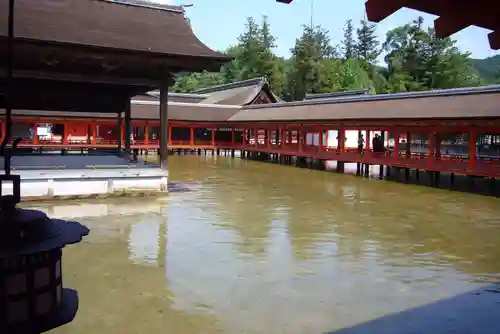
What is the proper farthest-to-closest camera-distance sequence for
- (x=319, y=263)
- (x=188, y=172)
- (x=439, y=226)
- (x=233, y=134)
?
(x=233, y=134)
(x=188, y=172)
(x=439, y=226)
(x=319, y=263)

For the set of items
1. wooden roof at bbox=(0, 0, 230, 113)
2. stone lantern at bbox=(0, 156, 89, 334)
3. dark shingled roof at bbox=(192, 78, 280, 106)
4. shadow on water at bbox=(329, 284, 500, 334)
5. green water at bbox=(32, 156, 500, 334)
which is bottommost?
shadow on water at bbox=(329, 284, 500, 334)

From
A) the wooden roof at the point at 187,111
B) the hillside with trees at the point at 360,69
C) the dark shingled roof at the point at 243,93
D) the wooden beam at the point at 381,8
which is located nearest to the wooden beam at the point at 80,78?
the wooden beam at the point at 381,8

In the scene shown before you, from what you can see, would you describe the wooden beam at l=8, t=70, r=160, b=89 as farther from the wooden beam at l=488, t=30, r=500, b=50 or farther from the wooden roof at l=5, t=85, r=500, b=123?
the wooden beam at l=488, t=30, r=500, b=50

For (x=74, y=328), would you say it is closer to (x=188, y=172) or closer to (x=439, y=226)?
(x=439, y=226)

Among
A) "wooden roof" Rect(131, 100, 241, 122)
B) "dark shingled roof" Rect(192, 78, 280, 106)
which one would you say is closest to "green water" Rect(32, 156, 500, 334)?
"wooden roof" Rect(131, 100, 241, 122)

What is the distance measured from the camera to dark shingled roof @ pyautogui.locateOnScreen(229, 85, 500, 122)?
62.5 feet

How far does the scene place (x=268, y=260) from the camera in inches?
333

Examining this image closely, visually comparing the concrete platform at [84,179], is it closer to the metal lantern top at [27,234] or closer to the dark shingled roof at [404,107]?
the dark shingled roof at [404,107]

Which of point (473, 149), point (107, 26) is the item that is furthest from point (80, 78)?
point (473, 149)

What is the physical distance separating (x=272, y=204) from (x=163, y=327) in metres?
9.27

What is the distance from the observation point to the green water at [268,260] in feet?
19.6

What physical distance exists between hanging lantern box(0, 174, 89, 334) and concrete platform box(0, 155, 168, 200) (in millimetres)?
12201

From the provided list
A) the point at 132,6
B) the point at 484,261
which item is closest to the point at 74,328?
the point at 484,261

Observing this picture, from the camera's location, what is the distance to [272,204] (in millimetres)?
14609
